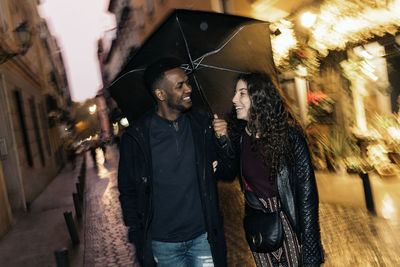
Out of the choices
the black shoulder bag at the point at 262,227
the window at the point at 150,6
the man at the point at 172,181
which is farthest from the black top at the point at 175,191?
the window at the point at 150,6

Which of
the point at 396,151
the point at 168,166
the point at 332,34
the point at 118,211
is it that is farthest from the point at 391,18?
the point at 118,211

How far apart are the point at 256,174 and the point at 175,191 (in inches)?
21.5

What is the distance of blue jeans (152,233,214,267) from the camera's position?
2.35m

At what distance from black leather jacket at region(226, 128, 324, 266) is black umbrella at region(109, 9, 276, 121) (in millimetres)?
760

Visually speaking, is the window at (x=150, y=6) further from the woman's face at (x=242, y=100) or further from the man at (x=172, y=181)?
the woman's face at (x=242, y=100)

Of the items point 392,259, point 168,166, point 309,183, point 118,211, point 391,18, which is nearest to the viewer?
point 309,183

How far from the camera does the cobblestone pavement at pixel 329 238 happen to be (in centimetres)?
409

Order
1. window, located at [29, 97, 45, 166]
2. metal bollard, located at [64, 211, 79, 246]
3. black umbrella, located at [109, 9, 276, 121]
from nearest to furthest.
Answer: black umbrella, located at [109, 9, 276, 121], metal bollard, located at [64, 211, 79, 246], window, located at [29, 97, 45, 166]

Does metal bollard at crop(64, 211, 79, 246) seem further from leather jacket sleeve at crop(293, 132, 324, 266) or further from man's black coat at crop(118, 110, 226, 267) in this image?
leather jacket sleeve at crop(293, 132, 324, 266)

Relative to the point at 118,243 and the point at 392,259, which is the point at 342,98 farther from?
the point at 118,243

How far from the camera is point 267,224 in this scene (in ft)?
7.19

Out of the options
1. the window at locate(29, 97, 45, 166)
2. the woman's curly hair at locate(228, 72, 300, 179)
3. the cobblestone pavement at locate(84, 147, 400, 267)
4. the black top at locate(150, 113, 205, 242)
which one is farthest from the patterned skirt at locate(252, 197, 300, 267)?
the window at locate(29, 97, 45, 166)

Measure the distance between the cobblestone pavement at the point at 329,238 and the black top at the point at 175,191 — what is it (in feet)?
7.75

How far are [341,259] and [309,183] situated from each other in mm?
2403
